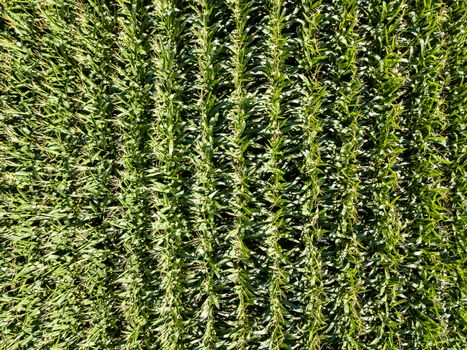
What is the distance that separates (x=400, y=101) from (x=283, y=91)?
0.64 metres

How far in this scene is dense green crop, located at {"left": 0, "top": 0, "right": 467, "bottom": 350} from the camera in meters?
1.81

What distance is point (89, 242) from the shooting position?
1.94 meters

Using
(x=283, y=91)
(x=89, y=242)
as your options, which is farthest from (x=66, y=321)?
(x=283, y=91)

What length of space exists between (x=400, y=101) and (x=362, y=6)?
1.76 feet

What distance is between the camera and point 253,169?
1.84 meters

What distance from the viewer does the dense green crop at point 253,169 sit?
181 centimetres

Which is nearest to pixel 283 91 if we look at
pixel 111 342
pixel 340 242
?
pixel 340 242

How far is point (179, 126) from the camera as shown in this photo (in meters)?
1.87

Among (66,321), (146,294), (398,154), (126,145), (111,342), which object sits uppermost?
(126,145)

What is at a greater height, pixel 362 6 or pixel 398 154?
pixel 362 6

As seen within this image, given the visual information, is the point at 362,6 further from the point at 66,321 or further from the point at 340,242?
the point at 66,321

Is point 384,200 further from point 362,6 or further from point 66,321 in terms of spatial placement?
point 66,321

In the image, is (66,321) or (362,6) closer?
(362,6)

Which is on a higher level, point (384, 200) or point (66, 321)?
point (384, 200)
